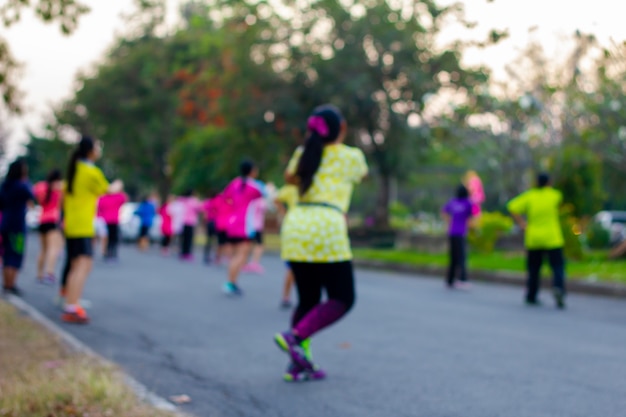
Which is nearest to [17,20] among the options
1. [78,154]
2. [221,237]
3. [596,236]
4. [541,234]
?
[78,154]

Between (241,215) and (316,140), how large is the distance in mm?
7300

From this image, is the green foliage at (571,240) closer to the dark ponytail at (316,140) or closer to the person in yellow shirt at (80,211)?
the person in yellow shirt at (80,211)

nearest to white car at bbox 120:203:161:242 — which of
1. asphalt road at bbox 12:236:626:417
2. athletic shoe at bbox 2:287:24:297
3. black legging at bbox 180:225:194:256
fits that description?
black legging at bbox 180:225:194:256

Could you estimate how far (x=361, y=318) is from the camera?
9812 millimetres

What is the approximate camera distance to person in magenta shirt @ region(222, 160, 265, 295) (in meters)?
12.2

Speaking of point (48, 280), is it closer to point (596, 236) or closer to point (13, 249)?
point (13, 249)

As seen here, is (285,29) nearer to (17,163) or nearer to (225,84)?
(225,84)

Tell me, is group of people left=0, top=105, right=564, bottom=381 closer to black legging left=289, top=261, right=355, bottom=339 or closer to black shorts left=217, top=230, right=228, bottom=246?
black legging left=289, top=261, right=355, bottom=339

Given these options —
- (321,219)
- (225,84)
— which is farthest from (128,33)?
(321,219)

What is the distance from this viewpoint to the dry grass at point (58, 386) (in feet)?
15.7

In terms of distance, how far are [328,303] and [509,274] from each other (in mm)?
10652

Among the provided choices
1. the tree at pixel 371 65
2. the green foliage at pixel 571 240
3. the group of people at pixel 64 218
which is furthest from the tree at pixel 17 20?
the tree at pixel 371 65

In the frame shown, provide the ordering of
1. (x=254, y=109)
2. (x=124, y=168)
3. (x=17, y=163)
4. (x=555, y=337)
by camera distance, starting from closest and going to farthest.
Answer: (x=555, y=337) → (x=17, y=163) → (x=254, y=109) → (x=124, y=168)

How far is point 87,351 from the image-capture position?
701 cm
